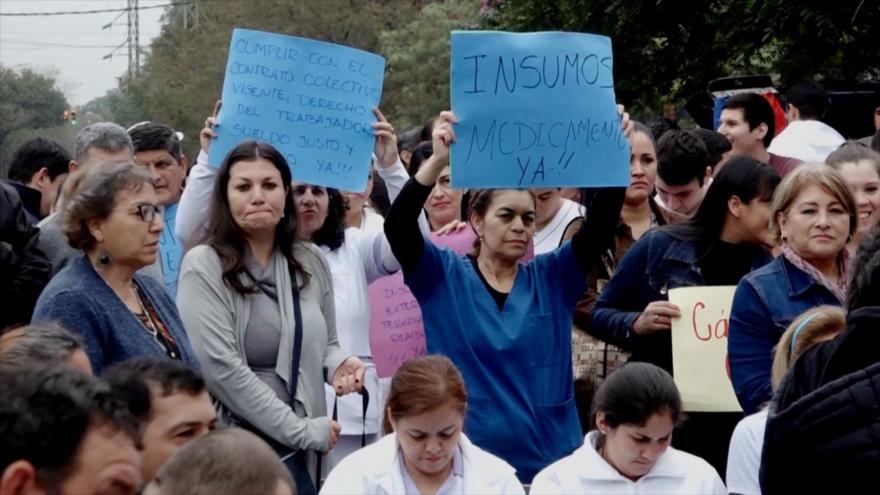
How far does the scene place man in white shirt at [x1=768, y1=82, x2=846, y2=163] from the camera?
30.8 ft

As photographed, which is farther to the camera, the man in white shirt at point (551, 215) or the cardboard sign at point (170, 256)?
the man in white shirt at point (551, 215)

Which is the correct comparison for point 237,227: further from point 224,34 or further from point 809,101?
point 224,34

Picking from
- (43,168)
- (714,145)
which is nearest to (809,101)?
(714,145)

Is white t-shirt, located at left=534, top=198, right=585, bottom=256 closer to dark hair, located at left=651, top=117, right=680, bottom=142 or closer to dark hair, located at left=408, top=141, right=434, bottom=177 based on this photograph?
dark hair, located at left=408, top=141, right=434, bottom=177

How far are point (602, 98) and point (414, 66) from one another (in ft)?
108

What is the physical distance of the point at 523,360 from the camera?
590cm

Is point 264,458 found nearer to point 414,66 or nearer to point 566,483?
point 566,483

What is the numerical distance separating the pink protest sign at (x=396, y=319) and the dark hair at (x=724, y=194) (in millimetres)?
804

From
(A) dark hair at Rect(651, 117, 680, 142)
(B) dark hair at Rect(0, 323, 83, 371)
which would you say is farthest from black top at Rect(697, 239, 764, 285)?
(A) dark hair at Rect(651, 117, 680, 142)

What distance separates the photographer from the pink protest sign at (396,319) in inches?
280

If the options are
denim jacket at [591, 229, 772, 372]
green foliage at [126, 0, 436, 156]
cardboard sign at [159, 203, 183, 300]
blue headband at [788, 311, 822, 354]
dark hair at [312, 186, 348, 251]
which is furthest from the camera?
green foliage at [126, 0, 436, 156]

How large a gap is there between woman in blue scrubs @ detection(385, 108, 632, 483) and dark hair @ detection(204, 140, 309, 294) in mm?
421

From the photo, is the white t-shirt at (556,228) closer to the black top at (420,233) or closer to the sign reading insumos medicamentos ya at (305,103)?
the sign reading insumos medicamentos ya at (305,103)

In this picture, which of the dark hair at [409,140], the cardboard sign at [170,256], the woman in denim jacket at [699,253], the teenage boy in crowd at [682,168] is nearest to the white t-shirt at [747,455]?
the woman in denim jacket at [699,253]
